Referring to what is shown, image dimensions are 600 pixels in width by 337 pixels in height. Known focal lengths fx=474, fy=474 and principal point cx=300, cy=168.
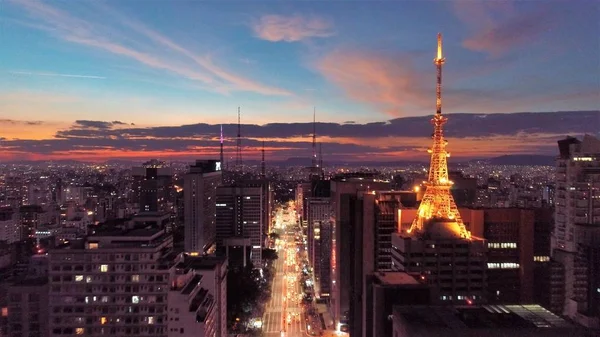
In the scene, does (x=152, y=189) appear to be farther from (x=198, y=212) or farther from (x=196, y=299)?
(x=196, y=299)

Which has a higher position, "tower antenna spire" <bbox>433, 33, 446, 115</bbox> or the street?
"tower antenna spire" <bbox>433, 33, 446, 115</bbox>

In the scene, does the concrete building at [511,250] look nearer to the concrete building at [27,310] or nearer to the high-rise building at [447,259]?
the high-rise building at [447,259]

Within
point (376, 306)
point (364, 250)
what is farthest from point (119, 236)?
Answer: point (364, 250)

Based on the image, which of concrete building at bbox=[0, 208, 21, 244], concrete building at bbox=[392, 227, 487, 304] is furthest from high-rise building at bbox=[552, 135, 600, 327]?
concrete building at bbox=[0, 208, 21, 244]

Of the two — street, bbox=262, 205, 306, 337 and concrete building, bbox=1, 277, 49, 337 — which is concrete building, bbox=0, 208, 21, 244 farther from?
concrete building, bbox=1, 277, 49, 337

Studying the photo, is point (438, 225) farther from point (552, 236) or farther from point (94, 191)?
point (94, 191)

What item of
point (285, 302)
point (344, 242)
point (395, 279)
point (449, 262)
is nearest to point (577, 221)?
point (449, 262)
